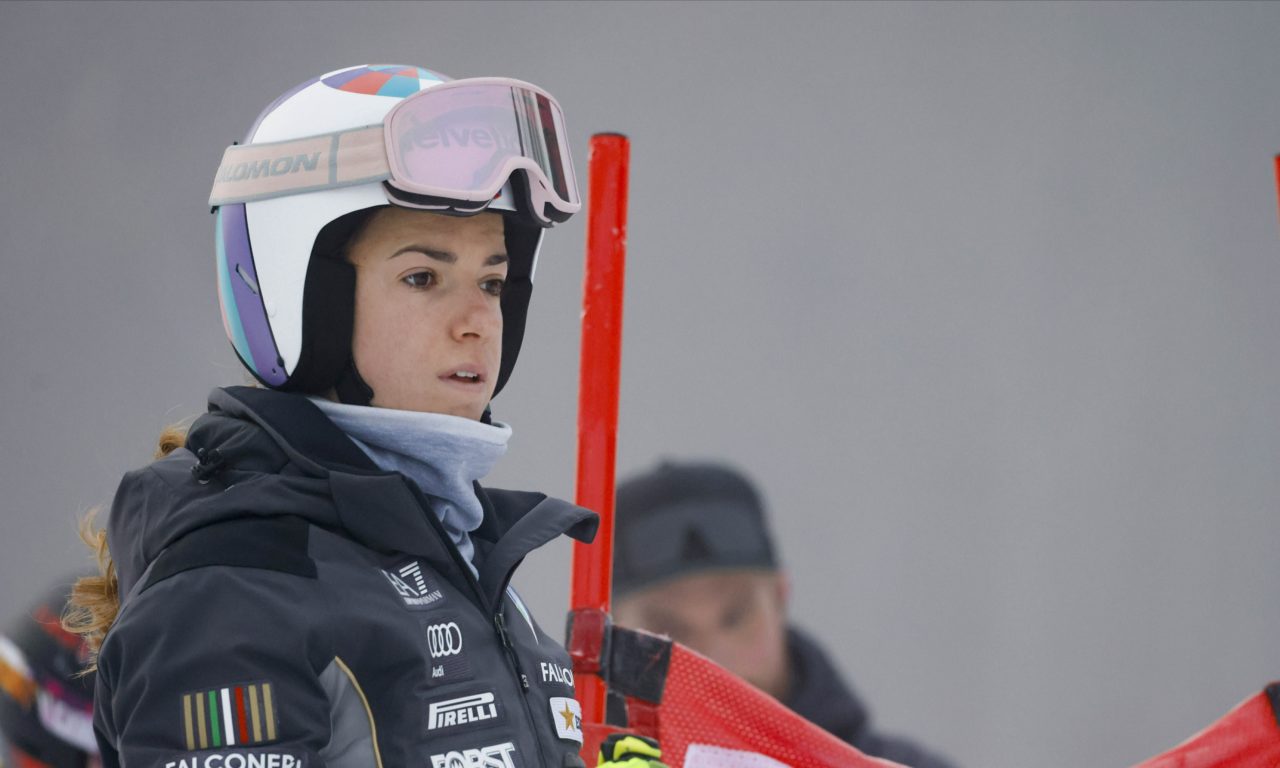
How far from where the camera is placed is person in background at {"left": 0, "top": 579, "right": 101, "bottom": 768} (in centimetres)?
218

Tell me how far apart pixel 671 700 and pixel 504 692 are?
597mm

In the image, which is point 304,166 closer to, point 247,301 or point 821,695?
point 247,301

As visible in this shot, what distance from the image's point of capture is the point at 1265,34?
4.41 metres

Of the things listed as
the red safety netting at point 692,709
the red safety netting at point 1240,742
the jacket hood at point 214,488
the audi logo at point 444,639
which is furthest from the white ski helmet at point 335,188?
the red safety netting at point 1240,742

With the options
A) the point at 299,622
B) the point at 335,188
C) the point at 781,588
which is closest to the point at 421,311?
the point at 335,188

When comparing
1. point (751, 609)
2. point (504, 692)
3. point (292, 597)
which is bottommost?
point (751, 609)

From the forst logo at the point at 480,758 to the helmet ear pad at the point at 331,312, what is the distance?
40cm

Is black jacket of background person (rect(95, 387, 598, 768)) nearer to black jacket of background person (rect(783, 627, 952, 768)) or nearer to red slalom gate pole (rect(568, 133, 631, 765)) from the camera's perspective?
red slalom gate pole (rect(568, 133, 631, 765))

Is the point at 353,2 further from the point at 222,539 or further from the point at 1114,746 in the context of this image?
the point at 1114,746

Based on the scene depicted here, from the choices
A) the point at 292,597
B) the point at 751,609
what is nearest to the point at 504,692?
the point at 292,597

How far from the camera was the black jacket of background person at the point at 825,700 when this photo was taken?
332cm

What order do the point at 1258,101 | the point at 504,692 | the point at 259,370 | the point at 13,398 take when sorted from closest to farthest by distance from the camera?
1. the point at 504,692
2. the point at 259,370
3. the point at 13,398
4. the point at 1258,101

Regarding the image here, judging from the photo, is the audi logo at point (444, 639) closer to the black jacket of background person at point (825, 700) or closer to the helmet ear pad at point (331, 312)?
the helmet ear pad at point (331, 312)

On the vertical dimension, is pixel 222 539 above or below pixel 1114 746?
above
